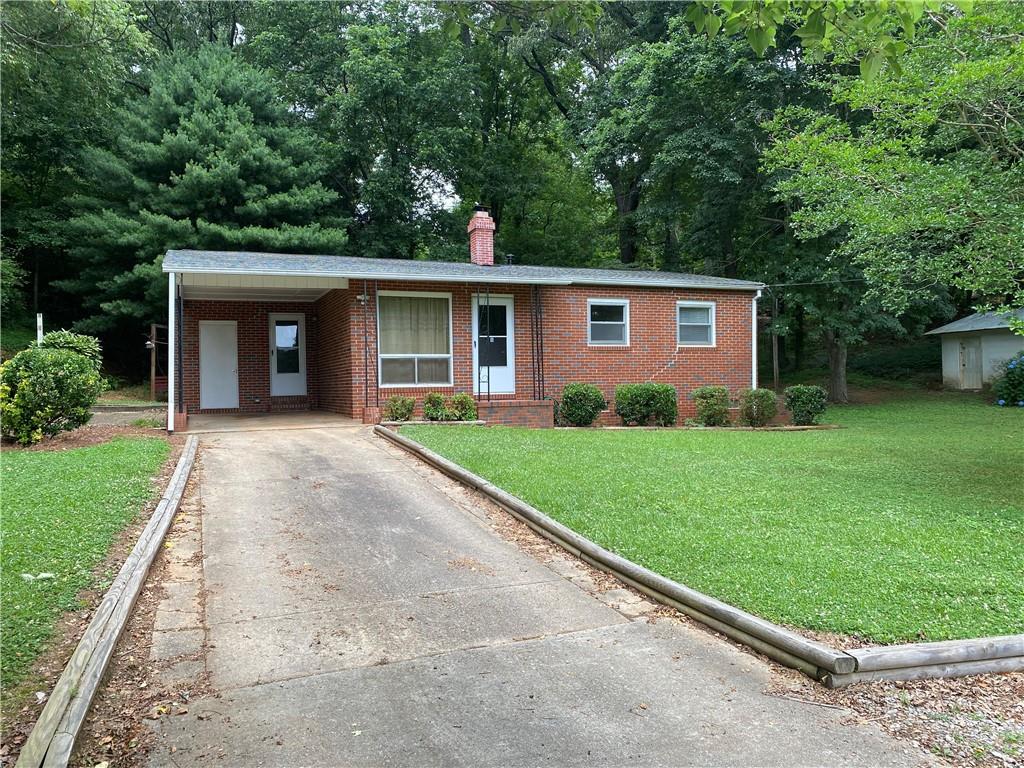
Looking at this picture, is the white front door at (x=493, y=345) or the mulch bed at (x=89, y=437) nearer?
the mulch bed at (x=89, y=437)

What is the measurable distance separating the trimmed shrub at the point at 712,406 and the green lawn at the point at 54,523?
9922 mm

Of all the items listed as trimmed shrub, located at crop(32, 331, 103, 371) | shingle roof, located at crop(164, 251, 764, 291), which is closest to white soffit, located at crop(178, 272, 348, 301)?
shingle roof, located at crop(164, 251, 764, 291)

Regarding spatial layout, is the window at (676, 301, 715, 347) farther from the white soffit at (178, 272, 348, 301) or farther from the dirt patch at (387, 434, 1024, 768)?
the dirt patch at (387, 434, 1024, 768)

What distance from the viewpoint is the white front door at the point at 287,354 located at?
1515cm

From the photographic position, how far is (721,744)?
272 cm

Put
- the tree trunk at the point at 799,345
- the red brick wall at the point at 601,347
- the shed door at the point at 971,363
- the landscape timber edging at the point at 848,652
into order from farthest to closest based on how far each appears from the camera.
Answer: the tree trunk at the point at 799,345 < the shed door at the point at 971,363 < the red brick wall at the point at 601,347 < the landscape timber edging at the point at 848,652

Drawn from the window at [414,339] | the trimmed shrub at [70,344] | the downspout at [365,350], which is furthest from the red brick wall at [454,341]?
the trimmed shrub at [70,344]

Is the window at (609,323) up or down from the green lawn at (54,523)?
up

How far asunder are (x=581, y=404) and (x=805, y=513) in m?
7.29

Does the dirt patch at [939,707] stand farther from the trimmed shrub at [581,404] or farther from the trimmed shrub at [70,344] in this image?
the trimmed shrub at [70,344]

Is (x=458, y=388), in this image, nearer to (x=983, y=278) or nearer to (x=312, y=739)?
(x=983, y=278)

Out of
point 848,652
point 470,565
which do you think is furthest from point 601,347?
point 848,652

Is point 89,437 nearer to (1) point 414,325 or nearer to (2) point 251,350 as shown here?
(2) point 251,350

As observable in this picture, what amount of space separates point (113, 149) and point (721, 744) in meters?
23.7
